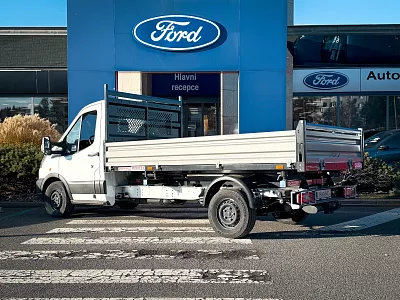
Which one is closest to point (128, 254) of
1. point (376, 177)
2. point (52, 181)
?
point (52, 181)

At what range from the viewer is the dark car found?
14062 millimetres

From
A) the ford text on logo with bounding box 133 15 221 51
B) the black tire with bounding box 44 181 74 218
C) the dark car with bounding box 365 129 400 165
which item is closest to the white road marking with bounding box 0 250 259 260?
the black tire with bounding box 44 181 74 218

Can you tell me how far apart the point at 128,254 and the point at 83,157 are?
3417 mm

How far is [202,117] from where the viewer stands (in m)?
20.2

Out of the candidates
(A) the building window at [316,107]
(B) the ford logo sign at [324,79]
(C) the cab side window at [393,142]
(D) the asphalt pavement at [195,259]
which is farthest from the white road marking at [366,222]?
(A) the building window at [316,107]

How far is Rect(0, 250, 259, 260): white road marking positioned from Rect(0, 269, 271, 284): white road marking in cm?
64

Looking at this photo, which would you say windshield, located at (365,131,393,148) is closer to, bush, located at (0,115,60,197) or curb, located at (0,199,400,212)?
curb, located at (0,199,400,212)

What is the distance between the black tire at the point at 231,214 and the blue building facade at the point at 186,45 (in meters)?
8.16

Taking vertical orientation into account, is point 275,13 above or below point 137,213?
above

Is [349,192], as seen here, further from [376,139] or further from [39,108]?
[39,108]

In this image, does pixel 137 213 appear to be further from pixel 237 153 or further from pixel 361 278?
pixel 361 278

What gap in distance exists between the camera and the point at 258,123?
1547cm

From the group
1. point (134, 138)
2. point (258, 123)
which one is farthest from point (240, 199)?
point (258, 123)

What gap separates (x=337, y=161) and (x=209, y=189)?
2112 mm
